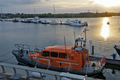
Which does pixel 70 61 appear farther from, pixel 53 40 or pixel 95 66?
pixel 53 40

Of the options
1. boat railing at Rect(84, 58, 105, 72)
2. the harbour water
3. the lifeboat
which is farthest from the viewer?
the harbour water

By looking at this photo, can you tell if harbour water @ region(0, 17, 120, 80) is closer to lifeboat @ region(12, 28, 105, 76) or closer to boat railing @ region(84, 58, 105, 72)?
boat railing @ region(84, 58, 105, 72)

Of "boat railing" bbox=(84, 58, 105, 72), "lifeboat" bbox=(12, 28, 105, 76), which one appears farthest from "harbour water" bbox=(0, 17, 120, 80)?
"lifeboat" bbox=(12, 28, 105, 76)

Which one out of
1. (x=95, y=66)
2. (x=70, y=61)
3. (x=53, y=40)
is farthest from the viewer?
(x=53, y=40)

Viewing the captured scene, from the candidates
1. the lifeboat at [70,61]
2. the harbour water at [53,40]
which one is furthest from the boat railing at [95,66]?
the harbour water at [53,40]

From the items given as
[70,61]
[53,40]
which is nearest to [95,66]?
[70,61]

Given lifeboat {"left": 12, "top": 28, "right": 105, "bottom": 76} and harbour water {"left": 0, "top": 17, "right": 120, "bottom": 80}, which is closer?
lifeboat {"left": 12, "top": 28, "right": 105, "bottom": 76}

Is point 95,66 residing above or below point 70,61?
below

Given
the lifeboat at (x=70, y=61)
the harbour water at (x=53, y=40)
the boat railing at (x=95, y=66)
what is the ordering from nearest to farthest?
the lifeboat at (x=70, y=61) → the boat railing at (x=95, y=66) → the harbour water at (x=53, y=40)

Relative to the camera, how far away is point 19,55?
15.6 meters

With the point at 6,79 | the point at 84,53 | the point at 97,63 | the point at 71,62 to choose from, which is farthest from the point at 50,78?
the point at 97,63

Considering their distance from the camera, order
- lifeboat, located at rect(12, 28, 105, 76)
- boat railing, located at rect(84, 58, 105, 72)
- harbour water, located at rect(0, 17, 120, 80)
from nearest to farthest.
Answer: lifeboat, located at rect(12, 28, 105, 76) < boat railing, located at rect(84, 58, 105, 72) < harbour water, located at rect(0, 17, 120, 80)

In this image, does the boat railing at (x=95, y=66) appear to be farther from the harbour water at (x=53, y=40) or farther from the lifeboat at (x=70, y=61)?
the harbour water at (x=53, y=40)

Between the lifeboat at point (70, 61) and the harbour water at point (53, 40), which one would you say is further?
the harbour water at point (53, 40)
